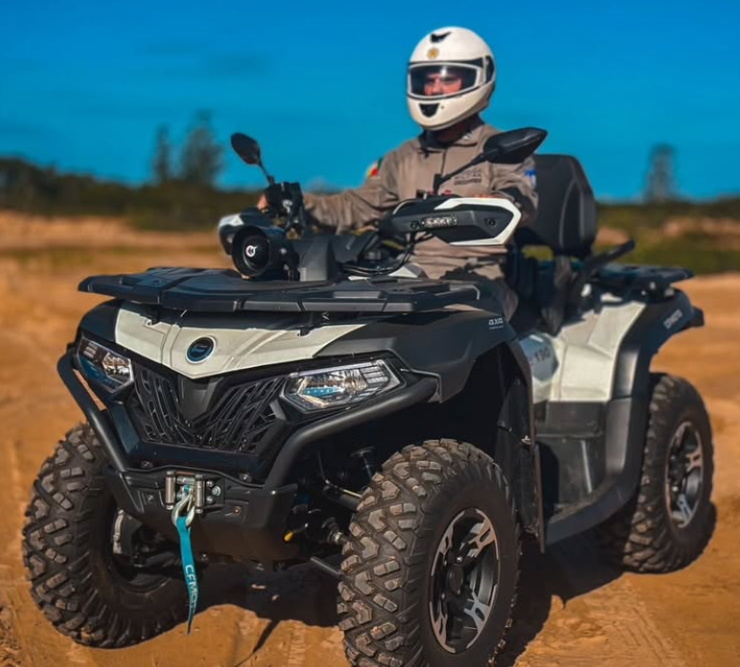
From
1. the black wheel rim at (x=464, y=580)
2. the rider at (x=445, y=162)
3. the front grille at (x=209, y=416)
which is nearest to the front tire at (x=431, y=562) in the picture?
the black wheel rim at (x=464, y=580)

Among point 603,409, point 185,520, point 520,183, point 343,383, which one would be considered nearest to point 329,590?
point 603,409

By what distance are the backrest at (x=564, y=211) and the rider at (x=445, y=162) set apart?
535mm

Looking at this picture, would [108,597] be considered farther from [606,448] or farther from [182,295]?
[606,448]

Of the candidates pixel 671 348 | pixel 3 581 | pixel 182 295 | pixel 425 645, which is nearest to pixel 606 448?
pixel 425 645

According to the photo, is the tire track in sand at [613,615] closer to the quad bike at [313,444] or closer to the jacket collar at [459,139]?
the quad bike at [313,444]

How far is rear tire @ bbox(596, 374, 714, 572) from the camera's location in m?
5.55

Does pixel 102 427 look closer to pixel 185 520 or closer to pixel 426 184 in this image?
pixel 185 520

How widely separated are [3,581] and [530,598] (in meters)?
2.33

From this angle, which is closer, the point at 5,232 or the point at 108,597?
the point at 108,597

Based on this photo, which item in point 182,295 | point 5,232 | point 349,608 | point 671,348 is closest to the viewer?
point 349,608

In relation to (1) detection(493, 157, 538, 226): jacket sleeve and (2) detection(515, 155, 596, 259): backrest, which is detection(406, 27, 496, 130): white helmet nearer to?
(1) detection(493, 157, 538, 226): jacket sleeve

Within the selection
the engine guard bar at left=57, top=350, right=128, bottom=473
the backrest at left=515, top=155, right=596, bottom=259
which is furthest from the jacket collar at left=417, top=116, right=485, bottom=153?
the engine guard bar at left=57, top=350, right=128, bottom=473

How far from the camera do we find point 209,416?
400 cm

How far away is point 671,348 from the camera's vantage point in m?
13.4
